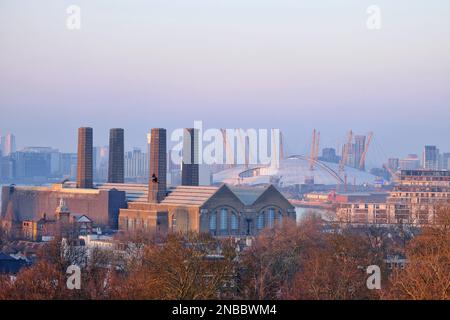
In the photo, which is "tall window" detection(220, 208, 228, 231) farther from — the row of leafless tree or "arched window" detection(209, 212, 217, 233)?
the row of leafless tree

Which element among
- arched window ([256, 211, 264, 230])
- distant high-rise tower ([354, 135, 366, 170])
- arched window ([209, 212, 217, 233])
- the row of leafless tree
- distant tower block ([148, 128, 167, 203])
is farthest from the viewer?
distant high-rise tower ([354, 135, 366, 170])

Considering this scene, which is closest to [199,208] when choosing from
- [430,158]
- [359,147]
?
[430,158]

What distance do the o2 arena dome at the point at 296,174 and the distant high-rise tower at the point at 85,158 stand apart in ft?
122

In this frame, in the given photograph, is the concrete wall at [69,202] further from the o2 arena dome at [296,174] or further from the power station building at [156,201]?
the o2 arena dome at [296,174]

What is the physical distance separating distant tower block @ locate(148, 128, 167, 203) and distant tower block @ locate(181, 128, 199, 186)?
1.71 m

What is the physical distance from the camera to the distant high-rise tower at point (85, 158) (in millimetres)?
54822

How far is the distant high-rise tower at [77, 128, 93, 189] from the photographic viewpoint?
5482cm

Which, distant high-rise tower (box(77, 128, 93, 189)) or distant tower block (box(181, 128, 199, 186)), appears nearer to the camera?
distant tower block (box(181, 128, 199, 186))

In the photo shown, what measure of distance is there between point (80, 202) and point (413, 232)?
62.2ft

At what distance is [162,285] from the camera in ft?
60.0

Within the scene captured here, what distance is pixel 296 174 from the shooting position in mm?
106688

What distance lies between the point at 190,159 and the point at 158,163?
9.59 ft

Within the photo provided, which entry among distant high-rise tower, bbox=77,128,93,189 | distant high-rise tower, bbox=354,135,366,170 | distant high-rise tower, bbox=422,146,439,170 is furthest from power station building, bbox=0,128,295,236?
distant high-rise tower, bbox=354,135,366,170

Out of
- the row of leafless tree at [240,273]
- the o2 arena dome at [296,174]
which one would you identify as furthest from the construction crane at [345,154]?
the row of leafless tree at [240,273]
